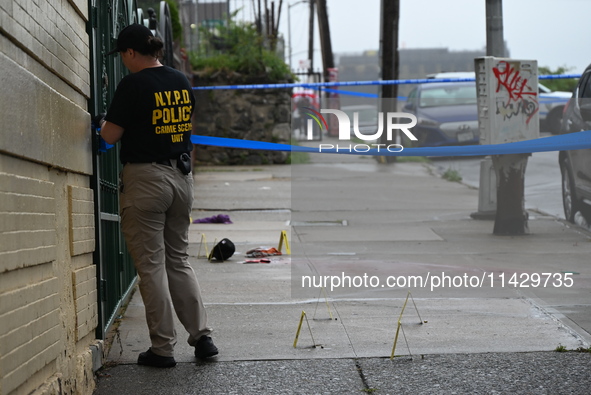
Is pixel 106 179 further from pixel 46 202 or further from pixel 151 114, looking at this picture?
pixel 46 202

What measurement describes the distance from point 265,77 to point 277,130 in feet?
4.29

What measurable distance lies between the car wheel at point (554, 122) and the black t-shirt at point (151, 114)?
4956mm

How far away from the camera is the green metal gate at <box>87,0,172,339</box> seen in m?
4.82

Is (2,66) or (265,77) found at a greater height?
(265,77)

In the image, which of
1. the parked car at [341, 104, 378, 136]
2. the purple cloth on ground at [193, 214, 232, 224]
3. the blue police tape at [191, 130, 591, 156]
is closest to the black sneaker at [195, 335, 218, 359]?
the blue police tape at [191, 130, 591, 156]

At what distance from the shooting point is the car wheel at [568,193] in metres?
9.55

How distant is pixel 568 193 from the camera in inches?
390

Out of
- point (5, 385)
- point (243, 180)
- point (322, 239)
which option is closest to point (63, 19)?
point (5, 385)

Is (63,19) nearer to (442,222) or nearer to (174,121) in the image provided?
(174,121)

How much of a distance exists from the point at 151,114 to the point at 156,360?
4.30 ft

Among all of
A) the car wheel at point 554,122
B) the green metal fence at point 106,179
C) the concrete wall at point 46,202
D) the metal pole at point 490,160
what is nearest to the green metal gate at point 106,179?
the green metal fence at point 106,179

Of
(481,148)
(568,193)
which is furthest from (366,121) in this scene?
(568,193)

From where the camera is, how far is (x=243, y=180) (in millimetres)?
16953

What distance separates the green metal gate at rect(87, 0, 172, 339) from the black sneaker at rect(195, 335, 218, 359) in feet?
1.73
